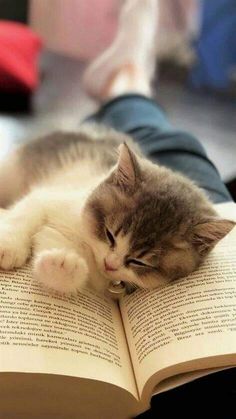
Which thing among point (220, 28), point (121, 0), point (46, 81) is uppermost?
point (121, 0)

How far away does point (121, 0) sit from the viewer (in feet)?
8.46

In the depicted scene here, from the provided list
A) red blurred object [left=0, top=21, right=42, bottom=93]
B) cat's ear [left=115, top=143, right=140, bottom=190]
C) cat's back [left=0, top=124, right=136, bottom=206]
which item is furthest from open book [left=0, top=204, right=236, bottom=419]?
red blurred object [left=0, top=21, right=42, bottom=93]

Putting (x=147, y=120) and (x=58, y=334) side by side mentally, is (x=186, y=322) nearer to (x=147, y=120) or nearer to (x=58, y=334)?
(x=58, y=334)

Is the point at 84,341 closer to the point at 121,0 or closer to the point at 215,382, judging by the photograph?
the point at 215,382

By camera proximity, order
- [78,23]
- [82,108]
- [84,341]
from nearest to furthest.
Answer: [84,341], [82,108], [78,23]

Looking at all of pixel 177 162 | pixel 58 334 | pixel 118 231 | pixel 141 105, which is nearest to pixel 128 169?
pixel 118 231

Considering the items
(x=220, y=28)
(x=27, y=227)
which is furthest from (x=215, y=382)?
(x=220, y=28)

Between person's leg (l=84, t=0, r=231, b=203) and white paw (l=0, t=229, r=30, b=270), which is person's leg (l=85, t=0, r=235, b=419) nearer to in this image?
person's leg (l=84, t=0, r=231, b=203)

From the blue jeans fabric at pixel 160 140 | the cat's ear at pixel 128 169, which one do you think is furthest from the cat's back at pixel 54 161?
the cat's ear at pixel 128 169

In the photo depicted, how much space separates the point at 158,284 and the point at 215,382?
19 centimetres

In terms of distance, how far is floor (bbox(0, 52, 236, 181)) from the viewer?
1.92m

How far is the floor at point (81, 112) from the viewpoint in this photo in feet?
6.31

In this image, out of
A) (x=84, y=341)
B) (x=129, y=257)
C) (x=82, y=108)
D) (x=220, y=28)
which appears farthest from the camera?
(x=220, y=28)

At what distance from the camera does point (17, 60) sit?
6.74ft
